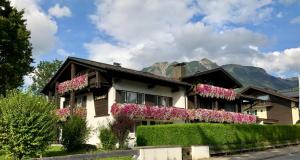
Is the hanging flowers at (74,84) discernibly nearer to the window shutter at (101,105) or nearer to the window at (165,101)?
the window shutter at (101,105)

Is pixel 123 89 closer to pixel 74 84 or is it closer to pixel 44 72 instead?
pixel 74 84

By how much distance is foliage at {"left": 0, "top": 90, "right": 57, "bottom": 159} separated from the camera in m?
19.7

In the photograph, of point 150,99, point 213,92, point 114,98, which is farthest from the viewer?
point 213,92

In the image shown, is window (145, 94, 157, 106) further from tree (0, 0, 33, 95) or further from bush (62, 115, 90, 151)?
tree (0, 0, 33, 95)

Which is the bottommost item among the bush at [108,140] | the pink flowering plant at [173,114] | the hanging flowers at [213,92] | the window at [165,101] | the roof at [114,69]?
the bush at [108,140]

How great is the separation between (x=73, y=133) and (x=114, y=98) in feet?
21.4

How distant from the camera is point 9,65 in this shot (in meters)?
34.9

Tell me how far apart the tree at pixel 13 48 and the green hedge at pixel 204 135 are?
1371 cm

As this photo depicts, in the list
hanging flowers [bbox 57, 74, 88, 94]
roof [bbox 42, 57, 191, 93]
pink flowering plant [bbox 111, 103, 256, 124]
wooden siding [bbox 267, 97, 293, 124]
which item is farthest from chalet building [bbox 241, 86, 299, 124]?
hanging flowers [bbox 57, 74, 88, 94]

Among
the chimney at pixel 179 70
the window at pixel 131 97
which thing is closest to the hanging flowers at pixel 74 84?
the window at pixel 131 97

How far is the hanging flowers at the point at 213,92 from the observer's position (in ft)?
130

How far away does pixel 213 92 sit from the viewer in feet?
134

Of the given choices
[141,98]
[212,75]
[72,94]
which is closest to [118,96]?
[141,98]

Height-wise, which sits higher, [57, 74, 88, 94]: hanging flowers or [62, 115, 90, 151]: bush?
[57, 74, 88, 94]: hanging flowers
